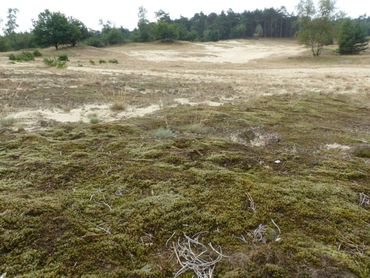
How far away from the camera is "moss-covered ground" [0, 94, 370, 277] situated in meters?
2.28

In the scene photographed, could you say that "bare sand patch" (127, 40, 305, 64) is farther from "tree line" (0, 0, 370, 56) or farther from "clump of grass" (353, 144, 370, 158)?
"clump of grass" (353, 144, 370, 158)

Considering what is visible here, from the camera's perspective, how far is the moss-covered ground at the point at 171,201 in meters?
2.28

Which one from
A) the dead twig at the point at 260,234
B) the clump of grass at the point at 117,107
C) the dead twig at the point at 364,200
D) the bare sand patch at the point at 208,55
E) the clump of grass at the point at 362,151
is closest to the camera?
the dead twig at the point at 260,234

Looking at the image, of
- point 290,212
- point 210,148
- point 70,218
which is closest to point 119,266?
point 70,218

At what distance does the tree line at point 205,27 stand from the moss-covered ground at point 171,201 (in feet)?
120

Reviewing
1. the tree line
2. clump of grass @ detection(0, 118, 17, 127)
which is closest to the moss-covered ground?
clump of grass @ detection(0, 118, 17, 127)

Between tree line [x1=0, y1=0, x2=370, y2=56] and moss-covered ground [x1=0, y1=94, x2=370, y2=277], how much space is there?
36430 mm

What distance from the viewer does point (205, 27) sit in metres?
92.4

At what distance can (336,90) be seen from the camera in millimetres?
12000

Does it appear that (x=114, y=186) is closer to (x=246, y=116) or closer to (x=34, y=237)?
(x=34, y=237)

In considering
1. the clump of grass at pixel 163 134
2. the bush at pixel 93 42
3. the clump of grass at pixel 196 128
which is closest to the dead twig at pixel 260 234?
the clump of grass at pixel 163 134

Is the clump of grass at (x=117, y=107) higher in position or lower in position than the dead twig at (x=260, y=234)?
higher

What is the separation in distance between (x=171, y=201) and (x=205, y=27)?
3765 inches

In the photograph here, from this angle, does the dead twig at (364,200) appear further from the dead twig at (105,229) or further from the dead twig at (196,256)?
the dead twig at (105,229)
